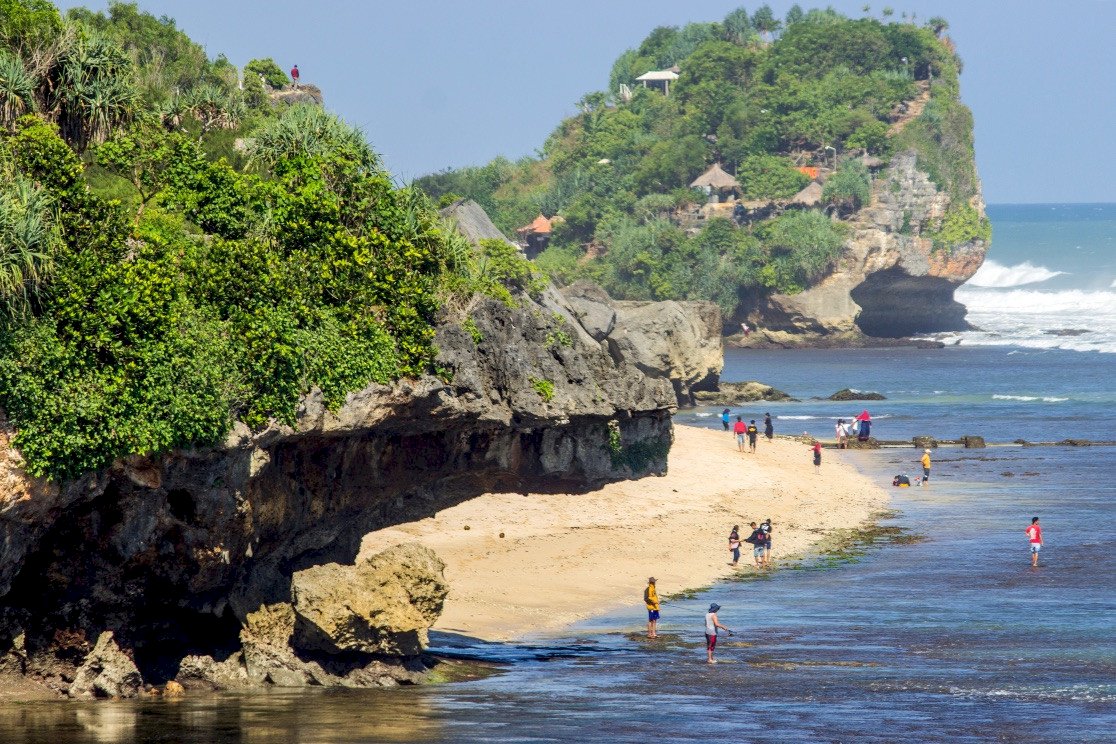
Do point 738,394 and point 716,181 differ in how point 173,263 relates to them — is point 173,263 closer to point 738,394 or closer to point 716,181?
point 738,394

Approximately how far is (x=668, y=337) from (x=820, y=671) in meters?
49.2

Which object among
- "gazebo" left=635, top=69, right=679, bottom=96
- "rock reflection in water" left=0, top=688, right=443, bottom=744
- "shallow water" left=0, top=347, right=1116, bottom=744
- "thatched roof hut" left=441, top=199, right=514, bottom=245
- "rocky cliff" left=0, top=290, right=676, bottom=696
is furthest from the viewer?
"gazebo" left=635, top=69, right=679, bottom=96

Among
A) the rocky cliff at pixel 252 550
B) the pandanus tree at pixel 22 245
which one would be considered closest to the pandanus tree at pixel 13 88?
the pandanus tree at pixel 22 245

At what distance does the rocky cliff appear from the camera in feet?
72.7

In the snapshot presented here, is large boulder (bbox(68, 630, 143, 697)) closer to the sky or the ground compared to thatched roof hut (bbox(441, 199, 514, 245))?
closer to the ground

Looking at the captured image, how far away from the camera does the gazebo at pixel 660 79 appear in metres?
176

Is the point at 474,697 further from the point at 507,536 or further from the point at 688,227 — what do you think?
the point at 688,227

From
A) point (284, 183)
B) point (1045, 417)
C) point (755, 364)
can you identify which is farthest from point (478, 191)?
point (284, 183)

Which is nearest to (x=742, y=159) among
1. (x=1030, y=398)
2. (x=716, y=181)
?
(x=716, y=181)

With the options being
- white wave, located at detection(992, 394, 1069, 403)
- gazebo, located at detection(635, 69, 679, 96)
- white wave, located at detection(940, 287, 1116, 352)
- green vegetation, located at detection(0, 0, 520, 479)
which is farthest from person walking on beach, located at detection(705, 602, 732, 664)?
gazebo, located at detection(635, 69, 679, 96)

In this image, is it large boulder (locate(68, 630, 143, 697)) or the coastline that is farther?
the coastline

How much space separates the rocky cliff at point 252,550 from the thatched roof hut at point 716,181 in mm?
116294

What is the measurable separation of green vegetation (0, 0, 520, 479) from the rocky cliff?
2.25ft

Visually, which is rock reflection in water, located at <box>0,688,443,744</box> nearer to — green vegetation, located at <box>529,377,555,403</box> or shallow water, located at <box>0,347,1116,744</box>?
shallow water, located at <box>0,347,1116,744</box>
